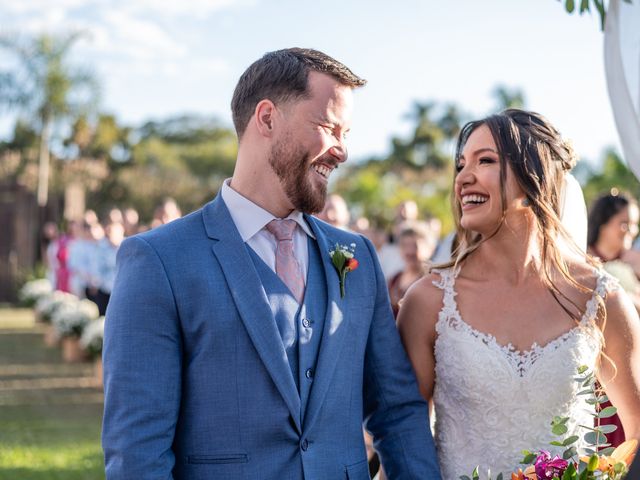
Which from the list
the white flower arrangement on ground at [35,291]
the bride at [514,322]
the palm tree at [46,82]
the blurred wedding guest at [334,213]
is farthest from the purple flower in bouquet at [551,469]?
the palm tree at [46,82]

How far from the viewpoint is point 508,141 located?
3.24m

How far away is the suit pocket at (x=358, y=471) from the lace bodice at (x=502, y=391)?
578 mm

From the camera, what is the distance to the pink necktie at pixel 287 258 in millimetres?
2818

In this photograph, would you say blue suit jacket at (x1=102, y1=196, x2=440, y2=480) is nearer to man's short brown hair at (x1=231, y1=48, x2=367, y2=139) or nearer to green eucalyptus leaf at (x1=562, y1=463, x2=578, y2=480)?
man's short brown hair at (x1=231, y1=48, x2=367, y2=139)

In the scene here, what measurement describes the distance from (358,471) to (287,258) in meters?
0.75

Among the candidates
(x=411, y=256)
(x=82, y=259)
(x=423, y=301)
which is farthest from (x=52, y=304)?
(x=423, y=301)

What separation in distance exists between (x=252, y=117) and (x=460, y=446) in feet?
5.04

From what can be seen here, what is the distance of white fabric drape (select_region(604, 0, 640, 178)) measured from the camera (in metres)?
2.80

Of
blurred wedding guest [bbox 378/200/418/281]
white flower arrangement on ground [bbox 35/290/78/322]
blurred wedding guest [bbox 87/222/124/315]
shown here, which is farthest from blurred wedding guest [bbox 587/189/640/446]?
white flower arrangement on ground [bbox 35/290/78/322]

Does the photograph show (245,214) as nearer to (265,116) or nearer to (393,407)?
(265,116)

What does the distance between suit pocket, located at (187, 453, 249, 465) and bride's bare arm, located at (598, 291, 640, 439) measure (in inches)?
57.8

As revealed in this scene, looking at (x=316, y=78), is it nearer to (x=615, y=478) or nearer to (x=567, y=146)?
(x=567, y=146)

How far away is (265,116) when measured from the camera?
282 cm

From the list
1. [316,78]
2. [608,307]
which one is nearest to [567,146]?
[608,307]
